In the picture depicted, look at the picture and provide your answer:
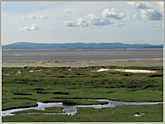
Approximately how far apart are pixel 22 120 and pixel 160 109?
1092 cm

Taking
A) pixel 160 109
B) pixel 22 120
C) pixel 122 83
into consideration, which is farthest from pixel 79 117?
pixel 122 83

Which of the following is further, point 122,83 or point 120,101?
point 122,83

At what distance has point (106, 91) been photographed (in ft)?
103

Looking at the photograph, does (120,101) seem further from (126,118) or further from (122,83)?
(122,83)

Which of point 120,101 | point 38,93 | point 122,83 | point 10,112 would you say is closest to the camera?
point 10,112

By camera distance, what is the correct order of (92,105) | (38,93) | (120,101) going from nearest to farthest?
(92,105), (120,101), (38,93)

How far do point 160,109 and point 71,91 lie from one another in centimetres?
1255

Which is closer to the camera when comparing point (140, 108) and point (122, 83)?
point (140, 108)

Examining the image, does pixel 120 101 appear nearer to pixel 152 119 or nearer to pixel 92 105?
pixel 92 105

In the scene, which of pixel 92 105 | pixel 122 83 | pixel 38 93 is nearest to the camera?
pixel 92 105

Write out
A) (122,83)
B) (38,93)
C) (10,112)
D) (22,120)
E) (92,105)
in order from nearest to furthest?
(22,120)
(10,112)
(92,105)
(38,93)
(122,83)

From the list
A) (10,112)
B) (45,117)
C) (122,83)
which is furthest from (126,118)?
(122,83)

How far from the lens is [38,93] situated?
30312 millimetres

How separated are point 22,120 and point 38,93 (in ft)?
41.2
